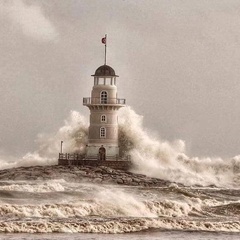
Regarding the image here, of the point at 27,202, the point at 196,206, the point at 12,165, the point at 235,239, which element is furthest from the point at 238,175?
the point at 235,239

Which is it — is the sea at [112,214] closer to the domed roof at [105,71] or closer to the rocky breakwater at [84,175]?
the rocky breakwater at [84,175]

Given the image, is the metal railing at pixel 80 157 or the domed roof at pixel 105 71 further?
the domed roof at pixel 105 71

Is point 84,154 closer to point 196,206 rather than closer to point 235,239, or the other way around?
point 196,206

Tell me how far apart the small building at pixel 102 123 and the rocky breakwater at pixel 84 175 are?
1.42 meters

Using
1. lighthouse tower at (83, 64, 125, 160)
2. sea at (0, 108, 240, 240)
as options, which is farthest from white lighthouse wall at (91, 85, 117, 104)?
sea at (0, 108, 240, 240)

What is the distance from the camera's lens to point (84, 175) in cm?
5016

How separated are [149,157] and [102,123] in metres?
4.14

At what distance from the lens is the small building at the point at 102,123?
5359 cm

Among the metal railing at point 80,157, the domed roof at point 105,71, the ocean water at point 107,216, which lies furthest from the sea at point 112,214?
the domed roof at point 105,71

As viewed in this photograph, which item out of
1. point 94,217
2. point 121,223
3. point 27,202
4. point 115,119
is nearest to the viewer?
point 121,223

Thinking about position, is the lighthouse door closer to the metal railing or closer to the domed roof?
the metal railing

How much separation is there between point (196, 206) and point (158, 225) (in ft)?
22.1

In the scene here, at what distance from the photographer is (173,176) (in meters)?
55.5

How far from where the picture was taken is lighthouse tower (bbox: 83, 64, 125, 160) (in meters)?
53.7
